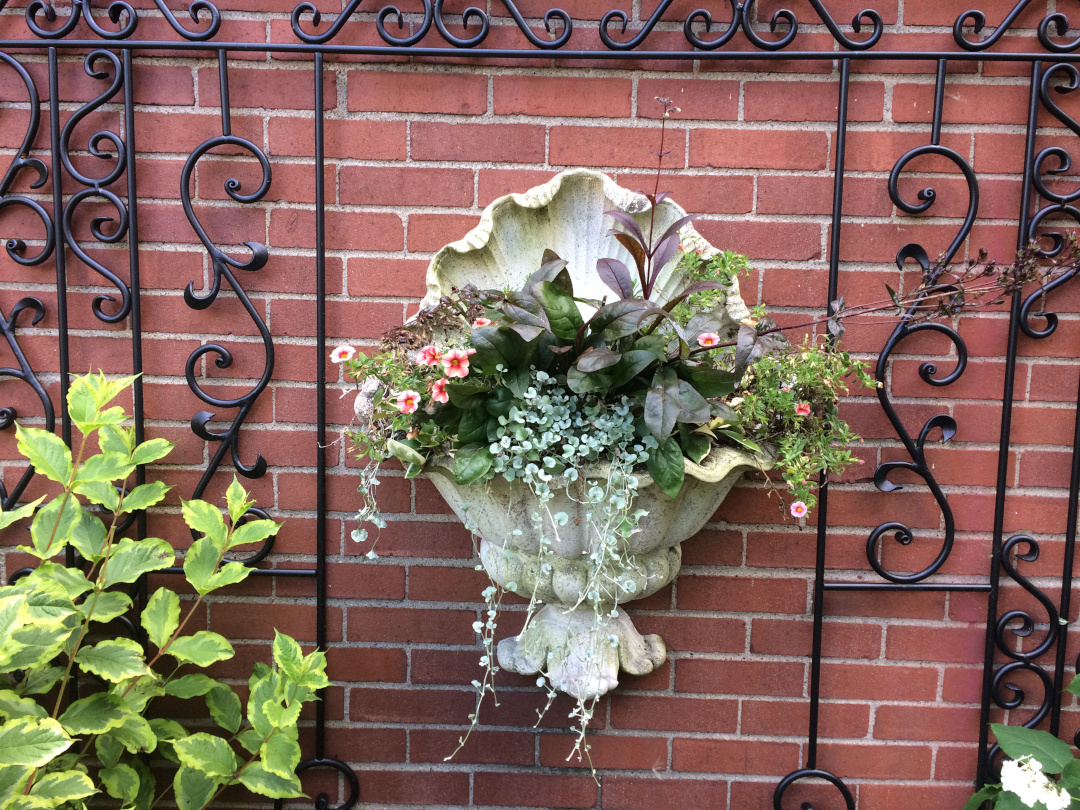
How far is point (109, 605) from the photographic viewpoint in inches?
56.3

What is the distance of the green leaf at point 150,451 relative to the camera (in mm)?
1453

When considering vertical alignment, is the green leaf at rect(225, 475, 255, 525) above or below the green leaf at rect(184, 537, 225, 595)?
above

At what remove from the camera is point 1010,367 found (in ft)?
5.05

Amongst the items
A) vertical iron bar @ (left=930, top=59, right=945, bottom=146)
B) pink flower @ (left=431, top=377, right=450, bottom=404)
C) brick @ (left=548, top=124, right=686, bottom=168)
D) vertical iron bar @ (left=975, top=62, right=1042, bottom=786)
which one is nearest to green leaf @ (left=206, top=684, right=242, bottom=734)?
pink flower @ (left=431, top=377, right=450, bottom=404)

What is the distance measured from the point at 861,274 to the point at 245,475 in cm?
134

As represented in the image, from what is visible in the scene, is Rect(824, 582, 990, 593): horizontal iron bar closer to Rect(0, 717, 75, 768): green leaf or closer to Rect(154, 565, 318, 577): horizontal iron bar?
Rect(154, 565, 318, 577): horizontal iron bar

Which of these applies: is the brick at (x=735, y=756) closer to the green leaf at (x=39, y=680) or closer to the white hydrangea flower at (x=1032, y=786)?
the white hydrangea flower at (x=1032, y=786)

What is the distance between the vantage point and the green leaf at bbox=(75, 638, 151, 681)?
4.38 feet

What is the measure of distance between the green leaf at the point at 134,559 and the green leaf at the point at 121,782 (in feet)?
1.15

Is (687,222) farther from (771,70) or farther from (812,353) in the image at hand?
(771,70)

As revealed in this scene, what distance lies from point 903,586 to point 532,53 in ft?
4.37

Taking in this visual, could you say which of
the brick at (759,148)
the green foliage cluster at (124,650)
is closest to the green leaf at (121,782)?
the green foliage cluster at (124,650)

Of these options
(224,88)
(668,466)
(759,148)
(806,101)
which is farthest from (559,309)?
(224,88)

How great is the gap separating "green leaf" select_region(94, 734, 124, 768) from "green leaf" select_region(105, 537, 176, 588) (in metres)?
0.29
